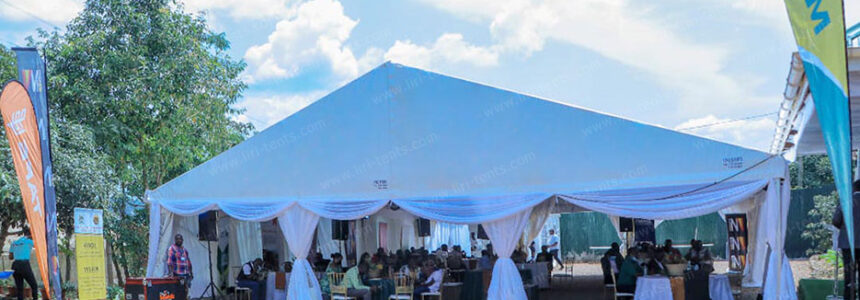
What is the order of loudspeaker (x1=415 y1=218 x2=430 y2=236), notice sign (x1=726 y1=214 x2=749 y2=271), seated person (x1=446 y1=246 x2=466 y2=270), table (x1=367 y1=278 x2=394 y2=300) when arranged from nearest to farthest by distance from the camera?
1. table (x1=367 y1=278 x2=394 y2=300)
2. seated person (x1=446 y1=246 x2=466 y2=270)
3. notice sign (x1=726 y1=214 x2=749 y2=271)
4. loudspeaker (x1=415 y1=218 x2=430 y2=236)

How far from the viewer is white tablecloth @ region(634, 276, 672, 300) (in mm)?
9656

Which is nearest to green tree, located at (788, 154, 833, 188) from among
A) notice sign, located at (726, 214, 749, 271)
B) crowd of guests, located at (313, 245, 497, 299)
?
notice sign, located at (726, 214, 749, 271)

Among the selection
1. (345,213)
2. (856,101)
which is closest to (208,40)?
(345,213)

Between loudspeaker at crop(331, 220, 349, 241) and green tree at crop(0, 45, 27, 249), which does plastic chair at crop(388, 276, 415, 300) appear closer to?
loudspeaker at crop(331, 220, 349, 241)

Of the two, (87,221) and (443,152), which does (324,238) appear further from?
(87,221)

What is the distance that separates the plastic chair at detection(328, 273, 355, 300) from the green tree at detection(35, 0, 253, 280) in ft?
19.0

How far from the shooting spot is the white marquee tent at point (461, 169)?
9391 mm

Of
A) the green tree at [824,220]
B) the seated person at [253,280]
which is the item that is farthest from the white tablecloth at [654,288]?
the green tree at [824,220]

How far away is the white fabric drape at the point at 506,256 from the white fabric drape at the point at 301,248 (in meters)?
2.57

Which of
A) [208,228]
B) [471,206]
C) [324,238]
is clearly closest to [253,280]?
[208,228]

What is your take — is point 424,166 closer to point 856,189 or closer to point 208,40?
point 856,189

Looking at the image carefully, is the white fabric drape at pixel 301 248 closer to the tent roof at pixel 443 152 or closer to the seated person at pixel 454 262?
the tent roof at pixel 443 152

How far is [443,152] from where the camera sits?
1060cm

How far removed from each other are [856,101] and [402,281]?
6.38m
